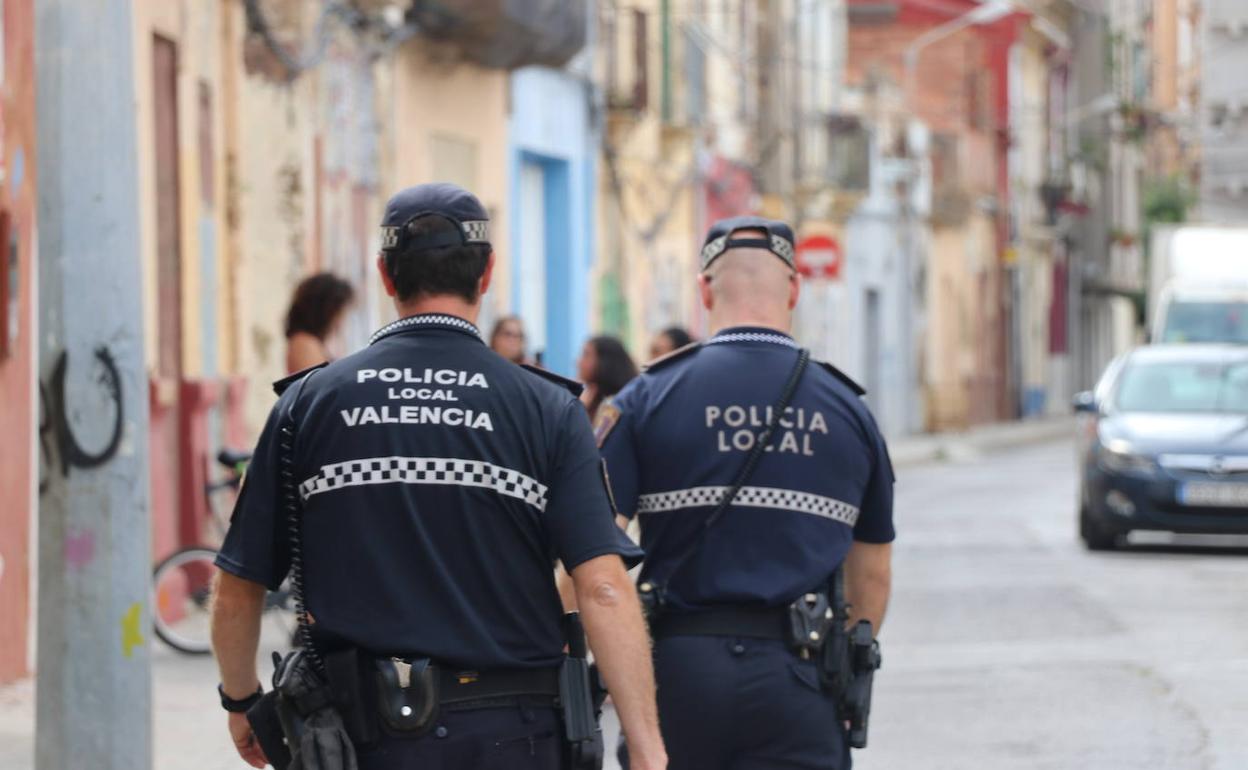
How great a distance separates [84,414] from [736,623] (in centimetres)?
307

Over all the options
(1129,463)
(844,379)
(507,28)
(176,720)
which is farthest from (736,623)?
(507,28)

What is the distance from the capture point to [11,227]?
12195mm

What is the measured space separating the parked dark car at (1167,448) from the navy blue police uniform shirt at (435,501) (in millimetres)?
14979

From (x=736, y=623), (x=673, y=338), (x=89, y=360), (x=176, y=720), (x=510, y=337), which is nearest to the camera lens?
(x=736, y=623)

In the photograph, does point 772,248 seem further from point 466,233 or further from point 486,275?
point 466,233

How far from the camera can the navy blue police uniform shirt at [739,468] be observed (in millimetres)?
5973

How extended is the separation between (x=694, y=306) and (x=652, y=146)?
12.8 feet

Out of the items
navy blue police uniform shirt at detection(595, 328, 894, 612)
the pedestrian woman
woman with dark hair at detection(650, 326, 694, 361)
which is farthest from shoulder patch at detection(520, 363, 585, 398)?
the pedestrian woman

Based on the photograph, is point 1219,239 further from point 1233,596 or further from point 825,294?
point 1233,596

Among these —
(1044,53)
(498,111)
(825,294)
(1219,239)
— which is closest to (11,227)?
(498,111)

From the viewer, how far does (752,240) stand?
620 cm

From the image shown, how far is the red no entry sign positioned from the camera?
34.5 metres

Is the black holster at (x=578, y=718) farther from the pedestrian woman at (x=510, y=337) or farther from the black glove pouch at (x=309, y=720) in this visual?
the pedestrian woman at (x=510, y=337)

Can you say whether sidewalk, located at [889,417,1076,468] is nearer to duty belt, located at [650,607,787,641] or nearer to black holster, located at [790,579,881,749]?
black holster, located at [790,579,881,749]
